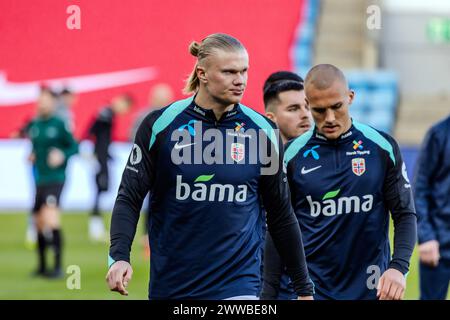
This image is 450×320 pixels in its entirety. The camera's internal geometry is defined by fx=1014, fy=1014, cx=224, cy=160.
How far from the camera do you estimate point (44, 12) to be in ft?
48.7

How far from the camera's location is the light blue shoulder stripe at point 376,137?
5281 mm

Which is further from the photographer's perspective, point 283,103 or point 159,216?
point 283,103

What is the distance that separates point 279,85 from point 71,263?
7180 mm

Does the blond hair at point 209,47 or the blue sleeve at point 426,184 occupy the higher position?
the blond hair at point 209,47

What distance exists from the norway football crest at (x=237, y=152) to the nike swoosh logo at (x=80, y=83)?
14092 mm

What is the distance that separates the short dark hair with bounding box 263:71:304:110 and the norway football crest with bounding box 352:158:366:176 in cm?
87

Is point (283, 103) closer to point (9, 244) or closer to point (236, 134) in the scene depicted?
point (236, 134)

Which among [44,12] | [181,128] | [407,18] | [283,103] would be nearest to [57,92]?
[44,12]

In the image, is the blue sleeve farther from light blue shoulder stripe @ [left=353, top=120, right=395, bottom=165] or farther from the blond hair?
the blond hair

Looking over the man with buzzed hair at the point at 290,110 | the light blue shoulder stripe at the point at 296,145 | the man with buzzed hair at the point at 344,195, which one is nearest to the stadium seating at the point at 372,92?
the man with buzzed hair at the point at 290,110

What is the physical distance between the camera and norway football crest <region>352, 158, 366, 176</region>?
17.4 feet

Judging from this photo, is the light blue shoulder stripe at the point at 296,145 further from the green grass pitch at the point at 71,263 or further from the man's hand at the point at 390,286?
the green grass pitch at the point at 71,263

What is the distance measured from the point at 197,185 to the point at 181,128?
290 mm

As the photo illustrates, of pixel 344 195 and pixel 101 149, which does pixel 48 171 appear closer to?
pixel 101 149
